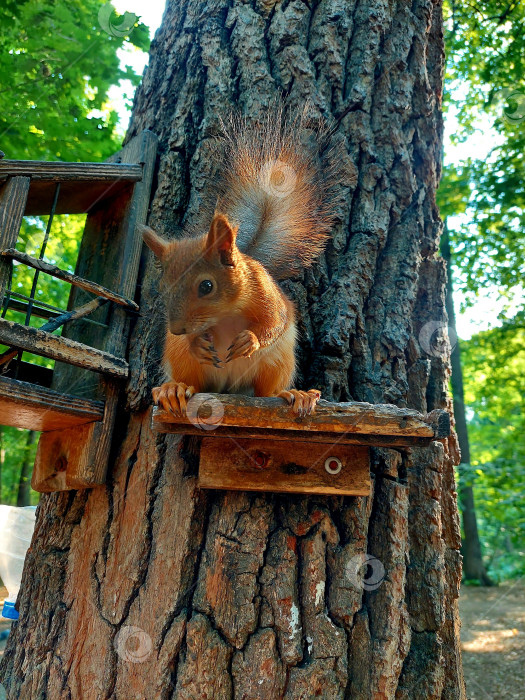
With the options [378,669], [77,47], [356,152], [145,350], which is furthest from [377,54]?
[77,47]

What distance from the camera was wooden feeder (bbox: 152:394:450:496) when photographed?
1291 mm

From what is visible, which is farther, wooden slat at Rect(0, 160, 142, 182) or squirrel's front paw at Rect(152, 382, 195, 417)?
wooden slat at Rect(0, 160, 142, 182)

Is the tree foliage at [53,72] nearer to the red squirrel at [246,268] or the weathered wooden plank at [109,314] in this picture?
the weathered wooden plank at [109,314]

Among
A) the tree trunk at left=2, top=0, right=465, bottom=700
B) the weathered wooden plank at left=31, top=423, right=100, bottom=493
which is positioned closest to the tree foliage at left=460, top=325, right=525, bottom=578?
the tree trunk at left=2, top=0, right=465, bottom=700

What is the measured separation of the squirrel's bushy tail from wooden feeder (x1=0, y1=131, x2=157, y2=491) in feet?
1.24

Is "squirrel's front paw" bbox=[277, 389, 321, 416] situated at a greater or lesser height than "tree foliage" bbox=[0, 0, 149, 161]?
lesser

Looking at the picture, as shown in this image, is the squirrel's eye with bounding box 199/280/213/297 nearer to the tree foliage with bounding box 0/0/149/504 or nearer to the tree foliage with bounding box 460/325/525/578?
the tree foliage with bounding box 0/0/149/504

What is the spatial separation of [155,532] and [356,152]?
152 centimetres

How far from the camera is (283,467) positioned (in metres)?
1.51

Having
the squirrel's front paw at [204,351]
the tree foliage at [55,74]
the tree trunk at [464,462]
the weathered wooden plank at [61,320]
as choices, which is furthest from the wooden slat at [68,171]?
the tree trunk at [464,462]

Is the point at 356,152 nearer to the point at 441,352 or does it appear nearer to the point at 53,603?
the point at 441,352

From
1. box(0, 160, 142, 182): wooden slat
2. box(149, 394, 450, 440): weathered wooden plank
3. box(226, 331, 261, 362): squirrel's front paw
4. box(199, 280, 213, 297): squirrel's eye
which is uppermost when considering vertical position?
box(0, 160, 142, 182): wooden slat

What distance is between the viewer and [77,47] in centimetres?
380

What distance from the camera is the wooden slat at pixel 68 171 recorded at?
1.67 metres
